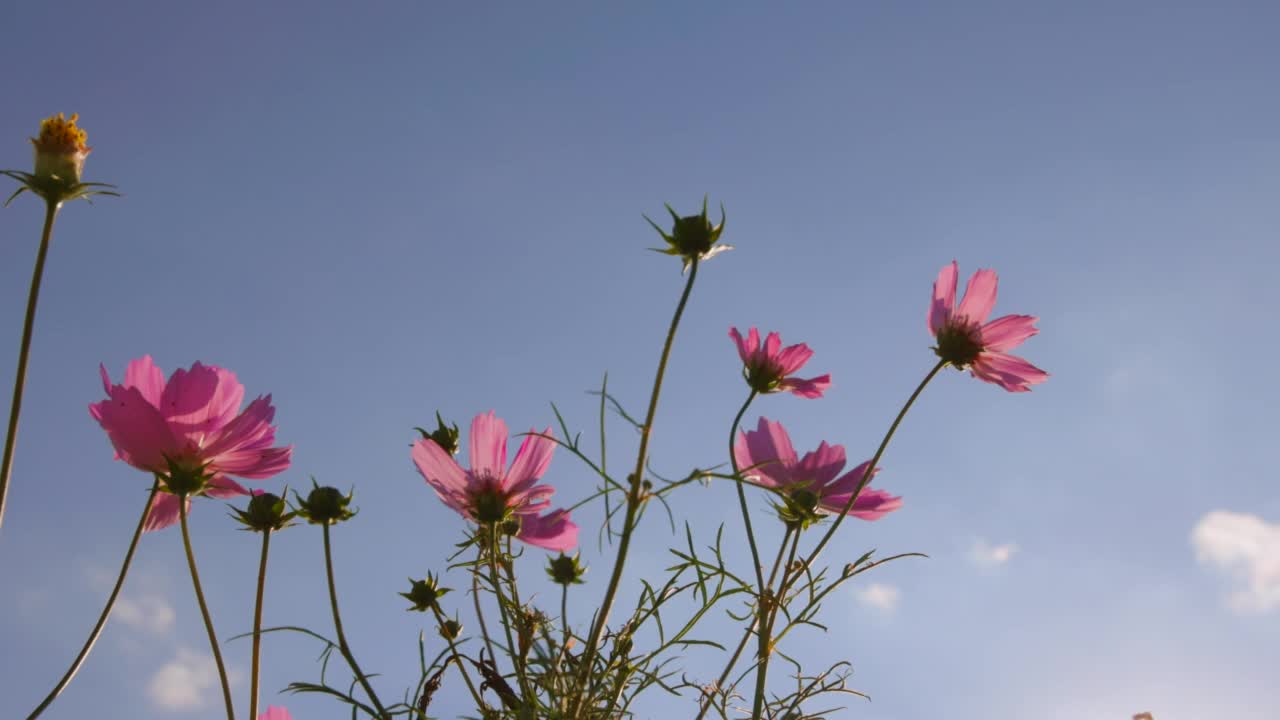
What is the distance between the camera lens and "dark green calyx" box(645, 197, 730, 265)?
2.10 ft

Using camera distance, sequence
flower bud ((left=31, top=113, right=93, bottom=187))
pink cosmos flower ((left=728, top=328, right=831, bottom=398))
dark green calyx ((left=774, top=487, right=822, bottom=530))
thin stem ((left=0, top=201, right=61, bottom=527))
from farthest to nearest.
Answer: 1. pink cosmos flower ((left=728, top=328, right=831, bottom=398))
2. dark green calyx ((left=774, top=487, right=822, bottom=530))
3. flower bud ((left=31, top=113, right=93, bottom=187))
4. thin stem ((left=0, top=201, right=61, bottom=527))

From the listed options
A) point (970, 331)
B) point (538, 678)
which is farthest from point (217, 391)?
point (970, 331)

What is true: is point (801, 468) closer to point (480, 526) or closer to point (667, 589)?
point (667, 589)

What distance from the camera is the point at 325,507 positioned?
729 mm

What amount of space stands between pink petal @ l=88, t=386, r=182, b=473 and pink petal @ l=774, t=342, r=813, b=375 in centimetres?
51

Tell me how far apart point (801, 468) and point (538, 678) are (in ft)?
1.00

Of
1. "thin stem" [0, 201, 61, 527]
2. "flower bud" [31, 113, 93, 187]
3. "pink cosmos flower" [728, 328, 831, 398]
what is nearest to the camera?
"thin stem" [0, 201, 61, 527]

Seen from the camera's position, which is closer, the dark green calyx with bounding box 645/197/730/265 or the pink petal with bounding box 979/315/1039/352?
the dark green calyx with bounding box 645/197/730/265

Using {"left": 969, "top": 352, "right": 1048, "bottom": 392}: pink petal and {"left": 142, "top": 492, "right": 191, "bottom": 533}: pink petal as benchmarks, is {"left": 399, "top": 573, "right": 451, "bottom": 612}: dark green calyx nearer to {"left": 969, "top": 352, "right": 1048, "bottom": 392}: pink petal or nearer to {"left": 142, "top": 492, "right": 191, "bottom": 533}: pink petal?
{"left": 142, "top": 492, "right": 191, "bottom": 533}: pink petal

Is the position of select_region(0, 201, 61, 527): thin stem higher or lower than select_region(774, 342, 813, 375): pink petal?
lower

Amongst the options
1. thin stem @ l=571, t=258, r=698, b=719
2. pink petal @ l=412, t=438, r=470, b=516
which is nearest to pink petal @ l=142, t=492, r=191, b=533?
pink petal @ l=412, t=438, r=470, b=516

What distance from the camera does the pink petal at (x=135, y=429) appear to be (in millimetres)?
622

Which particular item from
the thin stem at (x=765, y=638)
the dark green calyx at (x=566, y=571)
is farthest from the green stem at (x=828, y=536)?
the dark green calyx at (x=566, y=571)

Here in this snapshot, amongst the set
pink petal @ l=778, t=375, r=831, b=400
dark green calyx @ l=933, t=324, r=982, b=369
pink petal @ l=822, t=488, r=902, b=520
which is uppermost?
dark green calyx @ l=933, t=324, r=982, b=369
